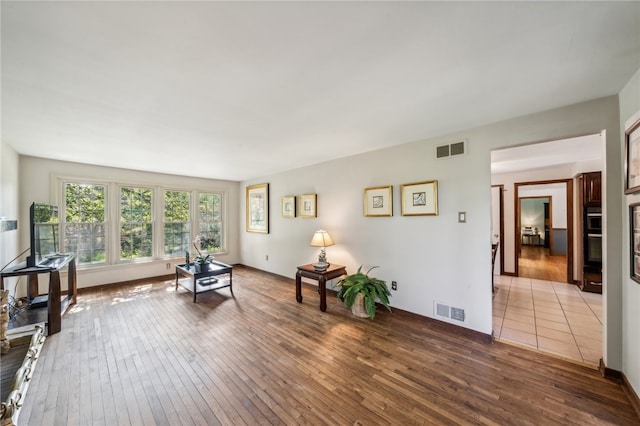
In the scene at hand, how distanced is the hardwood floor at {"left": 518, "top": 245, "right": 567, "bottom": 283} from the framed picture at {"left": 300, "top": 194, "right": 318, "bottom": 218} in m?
5.02

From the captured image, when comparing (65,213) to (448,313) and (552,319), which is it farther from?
(552,319)

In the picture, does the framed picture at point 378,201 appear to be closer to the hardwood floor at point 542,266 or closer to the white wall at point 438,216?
the white wall at point 438,216

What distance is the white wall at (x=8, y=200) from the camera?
301cm

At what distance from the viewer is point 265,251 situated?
5777 millimetres

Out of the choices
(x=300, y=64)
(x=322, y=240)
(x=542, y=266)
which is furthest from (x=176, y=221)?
(x=542, y=266)

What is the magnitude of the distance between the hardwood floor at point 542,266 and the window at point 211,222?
295 inches

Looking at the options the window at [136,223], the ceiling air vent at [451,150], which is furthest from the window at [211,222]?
the ceiling air vent at [451,150]

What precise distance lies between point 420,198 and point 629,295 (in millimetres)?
1899

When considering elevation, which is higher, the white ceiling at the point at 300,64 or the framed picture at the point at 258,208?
the white ceiling at the point at 300,64

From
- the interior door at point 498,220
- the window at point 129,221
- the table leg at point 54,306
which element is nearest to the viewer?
the table leg at point 54,306

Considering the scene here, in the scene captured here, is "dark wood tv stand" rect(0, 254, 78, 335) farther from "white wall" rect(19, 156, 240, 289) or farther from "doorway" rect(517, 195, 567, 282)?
"doorway" rect(517, 195, 567, 282)

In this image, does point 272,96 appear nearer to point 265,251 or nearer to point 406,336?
point 406,336

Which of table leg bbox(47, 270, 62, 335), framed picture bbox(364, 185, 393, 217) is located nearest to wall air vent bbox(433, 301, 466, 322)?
framed picture bbox(364, 185, 393, 217)

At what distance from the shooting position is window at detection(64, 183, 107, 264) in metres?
4.31
